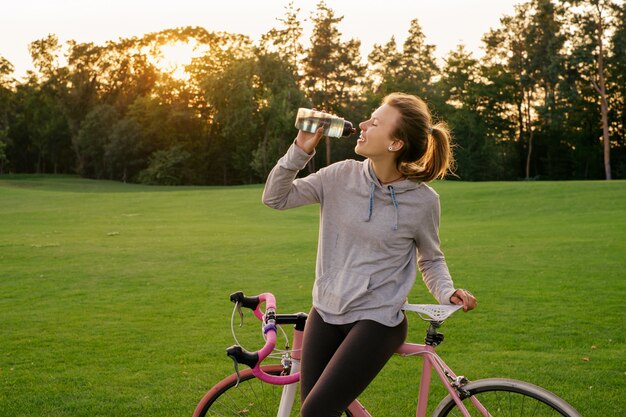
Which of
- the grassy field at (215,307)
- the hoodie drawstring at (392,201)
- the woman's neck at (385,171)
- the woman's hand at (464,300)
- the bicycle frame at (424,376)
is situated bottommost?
the grassy field at (215,307)

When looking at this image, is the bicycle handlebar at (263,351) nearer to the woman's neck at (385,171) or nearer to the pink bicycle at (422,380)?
the pink bicycle at (422,380)

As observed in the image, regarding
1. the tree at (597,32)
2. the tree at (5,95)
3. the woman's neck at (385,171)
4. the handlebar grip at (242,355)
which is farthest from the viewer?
the tree at (5,95)

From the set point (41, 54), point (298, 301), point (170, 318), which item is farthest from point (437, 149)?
point (41, 54)

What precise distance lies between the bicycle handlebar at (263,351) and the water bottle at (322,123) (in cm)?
73

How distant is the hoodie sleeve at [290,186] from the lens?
315cm

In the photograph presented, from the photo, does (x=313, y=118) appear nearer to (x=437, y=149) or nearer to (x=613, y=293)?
(x=437, y=149)

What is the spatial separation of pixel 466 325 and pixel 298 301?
106 inches

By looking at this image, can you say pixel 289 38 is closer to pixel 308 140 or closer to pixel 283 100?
pixel 283 100

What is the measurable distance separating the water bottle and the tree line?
174ft

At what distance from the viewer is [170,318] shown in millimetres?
9266

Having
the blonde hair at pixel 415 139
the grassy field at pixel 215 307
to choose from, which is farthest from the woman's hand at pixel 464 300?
the grassy field at pixel 215 307

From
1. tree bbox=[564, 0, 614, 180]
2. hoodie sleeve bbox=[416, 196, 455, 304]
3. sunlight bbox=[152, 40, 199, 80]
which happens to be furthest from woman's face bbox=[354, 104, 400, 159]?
sunlight bbox=[152, 40, 199, 80]

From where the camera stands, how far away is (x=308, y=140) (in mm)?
3090

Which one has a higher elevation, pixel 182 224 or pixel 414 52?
pixel 414 52
